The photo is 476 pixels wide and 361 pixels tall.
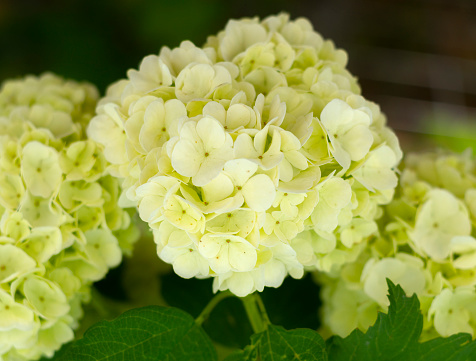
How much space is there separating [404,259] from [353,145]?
5.0 inches

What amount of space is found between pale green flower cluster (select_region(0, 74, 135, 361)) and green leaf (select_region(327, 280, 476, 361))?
0.23 metres

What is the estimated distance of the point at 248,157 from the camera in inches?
14.7

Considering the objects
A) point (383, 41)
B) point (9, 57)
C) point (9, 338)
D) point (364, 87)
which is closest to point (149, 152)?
point (9, 338)

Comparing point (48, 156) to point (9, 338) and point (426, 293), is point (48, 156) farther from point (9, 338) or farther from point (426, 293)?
point (426, 293)

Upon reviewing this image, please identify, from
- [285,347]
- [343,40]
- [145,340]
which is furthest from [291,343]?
[343,40]

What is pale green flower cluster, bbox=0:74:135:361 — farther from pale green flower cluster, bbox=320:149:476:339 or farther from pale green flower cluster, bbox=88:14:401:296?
pale green flower cluster, bbox=320:149:476:339

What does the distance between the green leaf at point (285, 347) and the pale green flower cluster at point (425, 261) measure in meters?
0.08

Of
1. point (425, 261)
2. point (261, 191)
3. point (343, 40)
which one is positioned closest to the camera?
point (261, 191)

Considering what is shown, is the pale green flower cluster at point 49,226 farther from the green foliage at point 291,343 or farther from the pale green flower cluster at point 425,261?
the pale green flower cluster at point 425,261

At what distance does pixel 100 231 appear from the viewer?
0.49 meters

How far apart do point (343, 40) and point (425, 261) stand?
1429 millimetres

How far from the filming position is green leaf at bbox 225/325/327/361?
43cm

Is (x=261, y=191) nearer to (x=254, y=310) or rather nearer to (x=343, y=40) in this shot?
(x=254, y=310)

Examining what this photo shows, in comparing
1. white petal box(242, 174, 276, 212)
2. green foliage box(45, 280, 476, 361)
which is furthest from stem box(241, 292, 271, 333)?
white petal box(242, 174, 276, 212)
